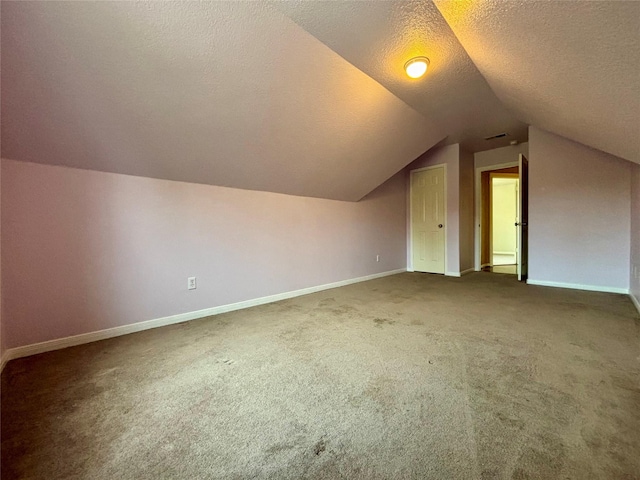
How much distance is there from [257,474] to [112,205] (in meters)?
2.46

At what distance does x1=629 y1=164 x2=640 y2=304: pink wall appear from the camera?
2.95 metres

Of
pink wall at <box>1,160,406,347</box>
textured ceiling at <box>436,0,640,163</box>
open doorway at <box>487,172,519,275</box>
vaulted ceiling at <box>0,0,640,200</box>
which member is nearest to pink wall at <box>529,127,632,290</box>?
vaulted ceiling at <box>0,0,640,200</box>

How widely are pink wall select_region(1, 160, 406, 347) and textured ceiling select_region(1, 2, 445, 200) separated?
0.20m

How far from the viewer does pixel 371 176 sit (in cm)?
421

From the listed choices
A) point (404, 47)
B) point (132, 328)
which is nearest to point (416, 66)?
point (404, 47)

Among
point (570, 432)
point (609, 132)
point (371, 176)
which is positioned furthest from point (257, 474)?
point (371, 176)

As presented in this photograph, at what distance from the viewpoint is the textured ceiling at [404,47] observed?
5.77ft

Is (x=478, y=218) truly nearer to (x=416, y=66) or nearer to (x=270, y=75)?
(x=416, y=66)

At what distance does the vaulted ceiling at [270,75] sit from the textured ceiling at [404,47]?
0.01 meters

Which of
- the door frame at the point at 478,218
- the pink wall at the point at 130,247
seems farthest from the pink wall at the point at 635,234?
the pink wall at the point at 130,247

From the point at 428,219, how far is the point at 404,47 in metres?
3.78

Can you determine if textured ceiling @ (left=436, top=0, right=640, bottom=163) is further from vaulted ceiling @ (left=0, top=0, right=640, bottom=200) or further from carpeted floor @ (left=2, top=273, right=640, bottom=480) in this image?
carpeted floor @ (left=2, top=273, right=640, bottom=480)

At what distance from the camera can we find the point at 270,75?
2.14 meters

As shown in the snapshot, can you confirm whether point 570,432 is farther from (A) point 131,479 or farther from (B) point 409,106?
(B) point 409,106
